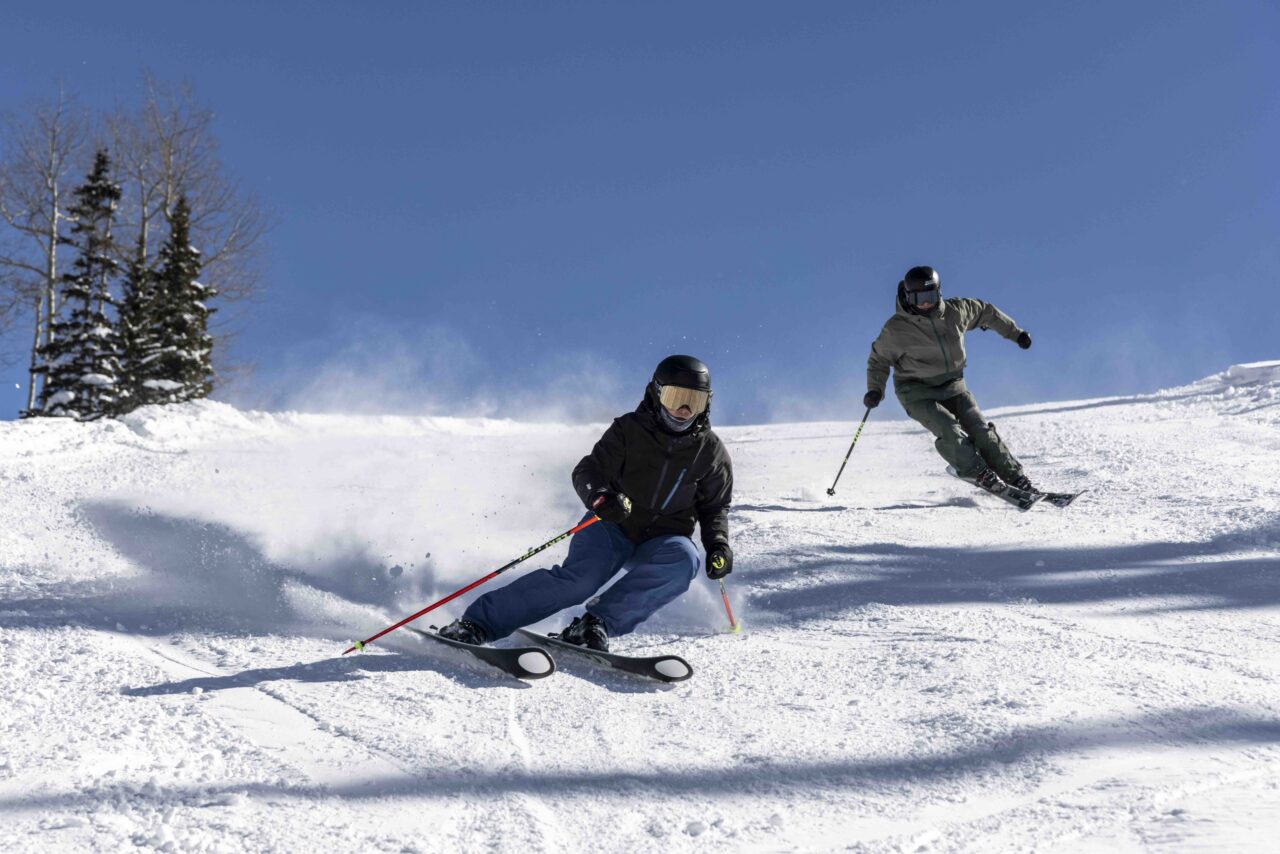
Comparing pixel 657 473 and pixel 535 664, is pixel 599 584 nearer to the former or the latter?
pixel 657 473

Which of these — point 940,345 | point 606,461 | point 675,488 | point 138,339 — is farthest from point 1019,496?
point 138,339

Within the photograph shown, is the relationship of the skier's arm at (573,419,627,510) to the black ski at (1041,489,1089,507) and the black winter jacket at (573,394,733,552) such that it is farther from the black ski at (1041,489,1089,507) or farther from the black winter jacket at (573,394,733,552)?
the black ski at (1041,489,1089,507)

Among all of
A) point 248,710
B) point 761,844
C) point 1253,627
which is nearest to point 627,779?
point 761,844

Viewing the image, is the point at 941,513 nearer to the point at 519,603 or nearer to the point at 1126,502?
the point at 1126,502

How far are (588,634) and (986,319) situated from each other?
5798 millimetres

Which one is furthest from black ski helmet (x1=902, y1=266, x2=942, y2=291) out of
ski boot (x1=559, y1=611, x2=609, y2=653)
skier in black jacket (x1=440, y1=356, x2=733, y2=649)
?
ski boot (x1=559, y1=611, x2=609, y2=653)

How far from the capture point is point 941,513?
7.50 metres

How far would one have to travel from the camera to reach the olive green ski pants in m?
7.69

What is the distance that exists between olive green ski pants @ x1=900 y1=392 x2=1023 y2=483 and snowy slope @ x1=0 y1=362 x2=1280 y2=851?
362 millimetres

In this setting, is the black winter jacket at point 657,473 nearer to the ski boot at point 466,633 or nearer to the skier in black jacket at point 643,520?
the skier in black jacket at point 643,520

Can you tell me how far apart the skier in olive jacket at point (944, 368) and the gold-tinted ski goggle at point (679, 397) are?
13.6 feet

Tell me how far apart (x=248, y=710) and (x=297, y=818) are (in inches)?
35.0

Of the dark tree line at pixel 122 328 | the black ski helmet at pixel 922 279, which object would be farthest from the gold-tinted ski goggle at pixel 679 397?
the dark tree line at pixel 122 328

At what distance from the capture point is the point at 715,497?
4.43 metres
